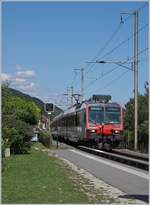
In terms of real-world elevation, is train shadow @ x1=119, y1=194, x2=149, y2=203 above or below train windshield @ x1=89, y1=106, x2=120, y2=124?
below

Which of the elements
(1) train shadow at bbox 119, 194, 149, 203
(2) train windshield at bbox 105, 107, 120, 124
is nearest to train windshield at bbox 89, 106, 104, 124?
(2) train windshield at bbox 105, 107, 120, 124

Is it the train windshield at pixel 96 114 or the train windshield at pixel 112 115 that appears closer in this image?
the train windshield at pixel 96 114

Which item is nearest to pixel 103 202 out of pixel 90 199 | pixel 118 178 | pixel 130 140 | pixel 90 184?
pixel 90 199

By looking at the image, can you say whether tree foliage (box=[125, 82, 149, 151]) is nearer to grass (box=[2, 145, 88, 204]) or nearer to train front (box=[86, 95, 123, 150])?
train front (box=[86, 95, 123, 150])

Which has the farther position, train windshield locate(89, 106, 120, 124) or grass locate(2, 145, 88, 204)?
train windshield locate(89, 106, 120, 124)

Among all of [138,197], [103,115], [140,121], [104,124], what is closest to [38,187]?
[138,197]

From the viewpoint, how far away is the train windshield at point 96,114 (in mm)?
38394

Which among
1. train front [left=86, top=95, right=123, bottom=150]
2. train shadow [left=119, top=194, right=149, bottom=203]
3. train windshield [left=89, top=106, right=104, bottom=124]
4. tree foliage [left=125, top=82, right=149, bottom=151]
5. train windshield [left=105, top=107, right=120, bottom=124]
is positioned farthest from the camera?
tree foliage [left=125, top=82, right=149, bottom=151]

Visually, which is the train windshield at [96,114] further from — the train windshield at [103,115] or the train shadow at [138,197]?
the train shadow at [138,197]

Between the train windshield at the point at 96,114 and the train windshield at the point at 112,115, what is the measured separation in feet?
1.10

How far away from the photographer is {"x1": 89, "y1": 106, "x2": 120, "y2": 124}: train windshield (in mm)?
38438

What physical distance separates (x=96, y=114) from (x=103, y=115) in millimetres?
479

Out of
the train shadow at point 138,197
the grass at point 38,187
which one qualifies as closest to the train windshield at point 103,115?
the grass at point 38,187

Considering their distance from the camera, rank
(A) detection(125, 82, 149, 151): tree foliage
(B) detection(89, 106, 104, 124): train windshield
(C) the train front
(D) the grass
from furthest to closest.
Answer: (A) detection(125, 82, 149, 151): tree foliage
(B) detection(89, 106, 104, 124): train windshield
(C) the train front
(D) the grass
